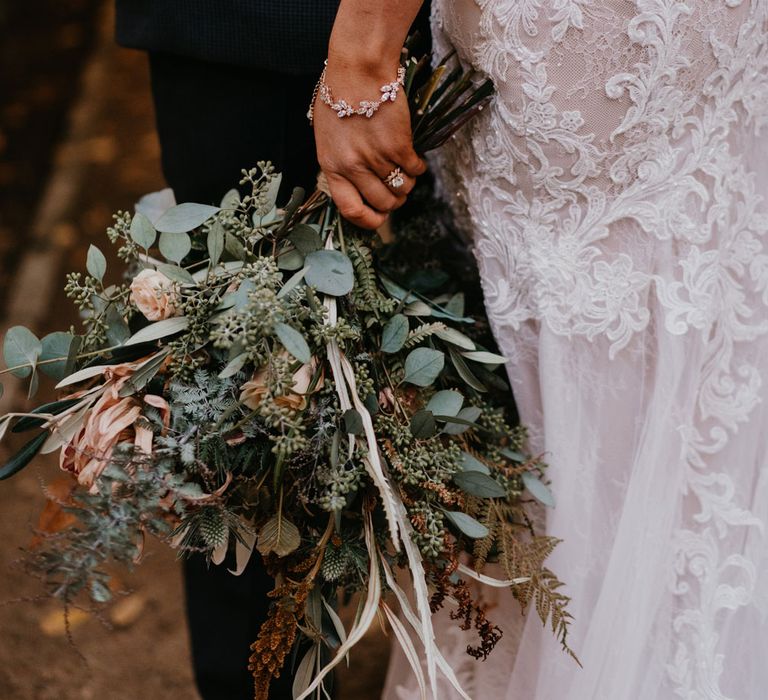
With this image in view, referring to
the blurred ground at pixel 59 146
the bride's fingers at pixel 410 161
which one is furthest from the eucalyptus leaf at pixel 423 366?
the blurred ground at pixel 59 146

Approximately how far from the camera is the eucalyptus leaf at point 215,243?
780 millimetres

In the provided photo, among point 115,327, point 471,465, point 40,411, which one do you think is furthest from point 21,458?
point 471,465

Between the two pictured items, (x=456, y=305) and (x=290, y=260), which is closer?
(x=290, y=260)

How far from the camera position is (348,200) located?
2.69ft

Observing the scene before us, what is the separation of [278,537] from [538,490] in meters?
0.32

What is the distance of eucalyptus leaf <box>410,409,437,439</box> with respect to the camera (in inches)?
30.1

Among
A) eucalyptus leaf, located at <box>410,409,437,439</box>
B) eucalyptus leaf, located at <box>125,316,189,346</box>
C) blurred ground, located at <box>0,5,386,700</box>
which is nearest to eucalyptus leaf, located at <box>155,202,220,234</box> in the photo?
eucalyptus leaf, located at <box>125,316,189,346</box>

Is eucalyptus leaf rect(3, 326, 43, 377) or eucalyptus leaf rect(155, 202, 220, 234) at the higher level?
eucalyptus leaf rect(155, 202, 220, 234)

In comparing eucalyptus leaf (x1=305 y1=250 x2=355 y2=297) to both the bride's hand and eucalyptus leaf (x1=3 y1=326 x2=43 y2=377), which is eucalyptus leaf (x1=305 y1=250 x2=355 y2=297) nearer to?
the bride's hand

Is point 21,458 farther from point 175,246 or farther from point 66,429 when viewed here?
point 175,246

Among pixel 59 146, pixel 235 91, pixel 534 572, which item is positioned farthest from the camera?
pixel 59 146

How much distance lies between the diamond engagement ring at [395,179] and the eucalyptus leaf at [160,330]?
0.88 feet

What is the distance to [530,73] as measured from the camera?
2.52 feet

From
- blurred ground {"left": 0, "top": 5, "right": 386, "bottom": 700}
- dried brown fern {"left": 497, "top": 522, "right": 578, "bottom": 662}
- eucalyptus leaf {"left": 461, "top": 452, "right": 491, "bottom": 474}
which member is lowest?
blurred ground {"left": 0, "top": 5, "right": 386, "bottom": 700}
